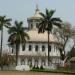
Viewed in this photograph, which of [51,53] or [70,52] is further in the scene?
[70,52]

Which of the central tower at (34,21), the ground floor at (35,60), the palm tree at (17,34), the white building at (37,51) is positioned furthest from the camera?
the central tower at (34,21)

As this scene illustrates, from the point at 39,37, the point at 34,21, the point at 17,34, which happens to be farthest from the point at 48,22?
the point at 34,21

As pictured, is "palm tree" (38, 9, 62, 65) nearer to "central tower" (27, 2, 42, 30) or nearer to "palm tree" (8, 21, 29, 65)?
"palm tree" (8, 21, 29, 65)

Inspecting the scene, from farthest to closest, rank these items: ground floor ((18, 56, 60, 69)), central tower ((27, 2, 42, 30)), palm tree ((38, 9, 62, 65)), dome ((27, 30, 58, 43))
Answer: central tower ((27, 2, 42, 30)) < dome ((27, 30, 58, 43)) < ground floor ((18, 56, 60, 69)) < palm tree ((38, 9, 62, 65))

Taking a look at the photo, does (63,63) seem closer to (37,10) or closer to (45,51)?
(45,51)

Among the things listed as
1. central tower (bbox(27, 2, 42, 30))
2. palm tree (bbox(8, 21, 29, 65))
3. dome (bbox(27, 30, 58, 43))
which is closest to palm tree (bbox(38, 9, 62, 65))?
palm tree (bbox(8, 21, 29, 65))

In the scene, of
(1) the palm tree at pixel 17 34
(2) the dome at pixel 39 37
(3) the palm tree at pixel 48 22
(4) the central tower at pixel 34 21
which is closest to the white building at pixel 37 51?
(2) the dome at pixel 39 37

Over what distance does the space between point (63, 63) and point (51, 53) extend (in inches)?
197

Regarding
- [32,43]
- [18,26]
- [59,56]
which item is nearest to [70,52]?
[59,56]

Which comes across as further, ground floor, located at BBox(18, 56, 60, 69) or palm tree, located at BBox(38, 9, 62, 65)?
ground floor, located at BBox(18, 56, 60, 69)

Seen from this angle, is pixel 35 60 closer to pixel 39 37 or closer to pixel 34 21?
pixel 39 37

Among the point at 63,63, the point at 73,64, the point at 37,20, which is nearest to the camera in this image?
the point at 73,64

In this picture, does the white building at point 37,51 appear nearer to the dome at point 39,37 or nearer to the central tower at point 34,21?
the dome at point 39,37

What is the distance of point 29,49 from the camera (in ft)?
345
